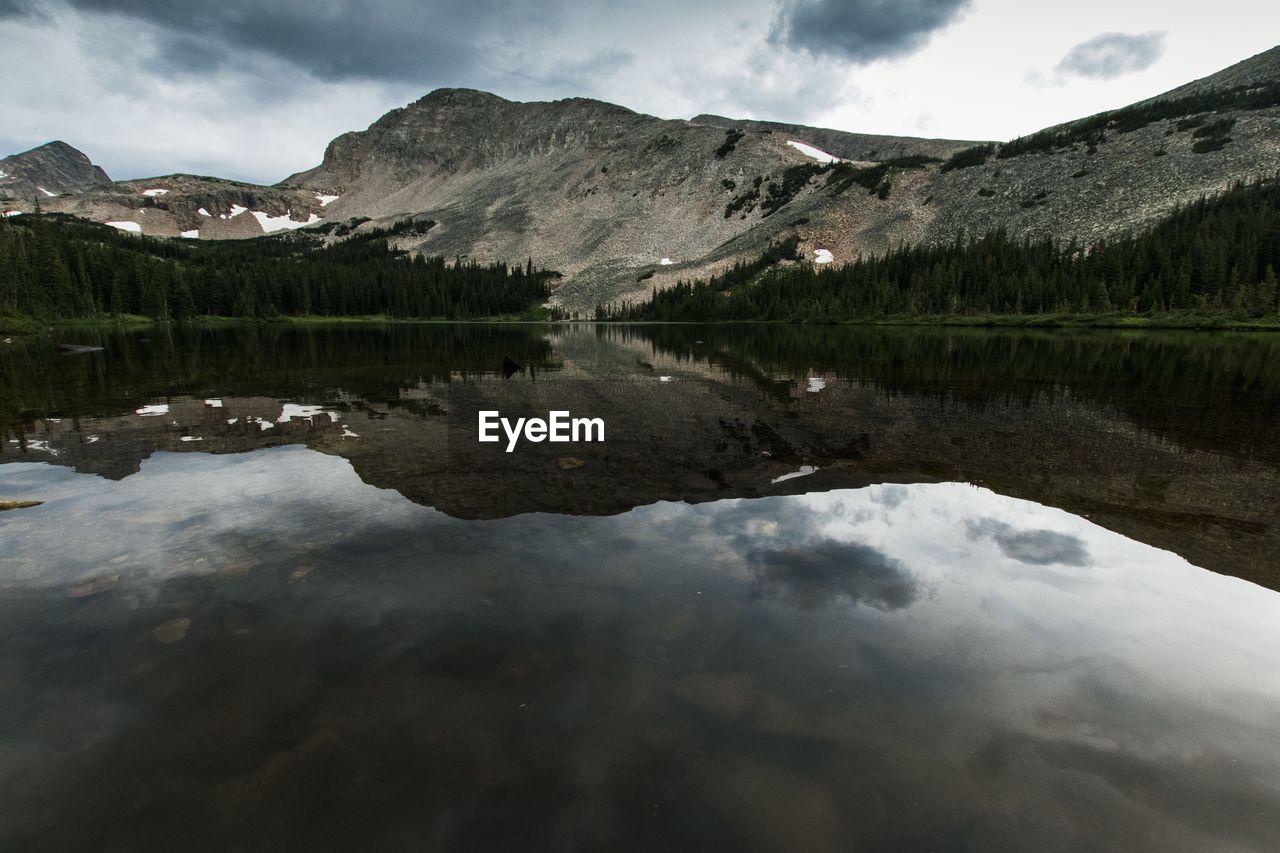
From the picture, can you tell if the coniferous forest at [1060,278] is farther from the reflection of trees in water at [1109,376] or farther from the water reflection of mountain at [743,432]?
the water reflection of mountain at [743,432]

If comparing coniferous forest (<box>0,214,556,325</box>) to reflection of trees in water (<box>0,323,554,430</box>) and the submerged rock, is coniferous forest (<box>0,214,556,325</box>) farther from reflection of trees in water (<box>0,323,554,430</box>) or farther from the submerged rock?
the submerged rock

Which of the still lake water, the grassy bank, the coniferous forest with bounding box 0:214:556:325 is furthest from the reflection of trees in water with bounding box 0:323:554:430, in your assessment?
the coniferous forest with bounding box 0:214:556:325

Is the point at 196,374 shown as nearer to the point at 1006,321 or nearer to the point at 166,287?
the point at 1006,321

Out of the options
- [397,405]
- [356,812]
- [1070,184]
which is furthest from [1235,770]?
[1070,184]

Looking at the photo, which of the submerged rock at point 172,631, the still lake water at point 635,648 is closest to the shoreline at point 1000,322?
the still lake water at point 635,648

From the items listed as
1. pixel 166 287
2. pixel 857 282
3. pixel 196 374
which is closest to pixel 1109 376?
pixel 196 374

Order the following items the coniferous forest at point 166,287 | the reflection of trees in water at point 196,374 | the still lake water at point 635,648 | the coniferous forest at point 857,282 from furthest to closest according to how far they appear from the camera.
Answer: the coniferous forest at point 166,287
the coniferous forest at point 857,282
the reflection of trees in water at point 196,374
the still lake water at point 635,648
